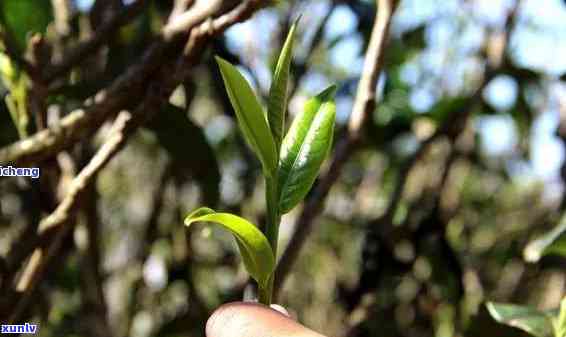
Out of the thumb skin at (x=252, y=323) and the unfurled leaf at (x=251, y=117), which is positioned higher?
the unfurled leaf at (x=251, y=117)

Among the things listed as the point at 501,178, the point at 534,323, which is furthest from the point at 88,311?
the point at 501,178

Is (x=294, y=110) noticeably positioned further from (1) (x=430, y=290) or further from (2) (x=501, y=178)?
(2) (x=501, y=178)

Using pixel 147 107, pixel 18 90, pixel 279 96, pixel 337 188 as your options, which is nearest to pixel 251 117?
pixel 279 96

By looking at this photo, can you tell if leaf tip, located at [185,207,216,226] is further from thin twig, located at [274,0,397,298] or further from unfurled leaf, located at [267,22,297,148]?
thin twig, located at [274,0,397,298]

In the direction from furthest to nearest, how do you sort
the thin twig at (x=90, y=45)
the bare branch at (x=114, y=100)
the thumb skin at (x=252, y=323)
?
the thin twig at (x=90, y=45) → the bare branch at (x=114, y=100) → the thumb skin at (x=252, y=323)

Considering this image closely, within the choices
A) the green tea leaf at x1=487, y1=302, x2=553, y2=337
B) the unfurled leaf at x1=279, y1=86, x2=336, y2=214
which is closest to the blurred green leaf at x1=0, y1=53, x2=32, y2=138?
the unfurled leaf at x1=279, y1=86, x2=336, y2=214

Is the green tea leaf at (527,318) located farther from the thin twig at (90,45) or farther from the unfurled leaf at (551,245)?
the thin twig at (90,45)

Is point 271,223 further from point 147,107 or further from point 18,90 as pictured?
point 18,90

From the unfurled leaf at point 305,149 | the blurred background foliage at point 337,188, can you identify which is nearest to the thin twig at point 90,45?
the blurred background foliage at point 337,188
